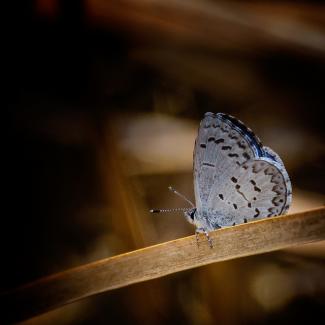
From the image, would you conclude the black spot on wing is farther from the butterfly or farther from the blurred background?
the blurred background

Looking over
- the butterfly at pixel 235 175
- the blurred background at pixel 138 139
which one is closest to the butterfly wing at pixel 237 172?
the butterfly at pixel 235 175

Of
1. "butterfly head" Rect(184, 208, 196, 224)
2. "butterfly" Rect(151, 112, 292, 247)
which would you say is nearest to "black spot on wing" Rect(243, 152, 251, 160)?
"butterfly" Rect(151, 112, 292, 247)

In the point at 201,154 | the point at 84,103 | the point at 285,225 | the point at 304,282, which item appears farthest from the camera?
the point at 84,103

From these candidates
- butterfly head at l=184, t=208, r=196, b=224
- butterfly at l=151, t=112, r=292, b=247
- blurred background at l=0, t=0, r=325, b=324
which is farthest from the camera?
blurred background at l=0, t=0, r=325, b=324

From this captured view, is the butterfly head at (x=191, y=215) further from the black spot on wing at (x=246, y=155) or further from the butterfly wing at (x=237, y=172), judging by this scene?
the black spot on wing at (x=246, y=155)

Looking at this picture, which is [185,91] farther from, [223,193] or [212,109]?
[223,193]

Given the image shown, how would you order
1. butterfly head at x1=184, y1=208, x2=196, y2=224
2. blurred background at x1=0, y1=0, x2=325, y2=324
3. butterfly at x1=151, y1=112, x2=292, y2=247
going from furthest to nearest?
blurred background at x1=0, y1=0, x2=325, y2=324
butterfly head at x1=184, y1=208, x2=196, y2=224
butterfly at x1=151, y1=112, x2=292, y2=247

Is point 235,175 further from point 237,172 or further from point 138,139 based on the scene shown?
point 138,139

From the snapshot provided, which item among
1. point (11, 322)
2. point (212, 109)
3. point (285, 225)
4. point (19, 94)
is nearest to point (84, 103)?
point (19, 94)
